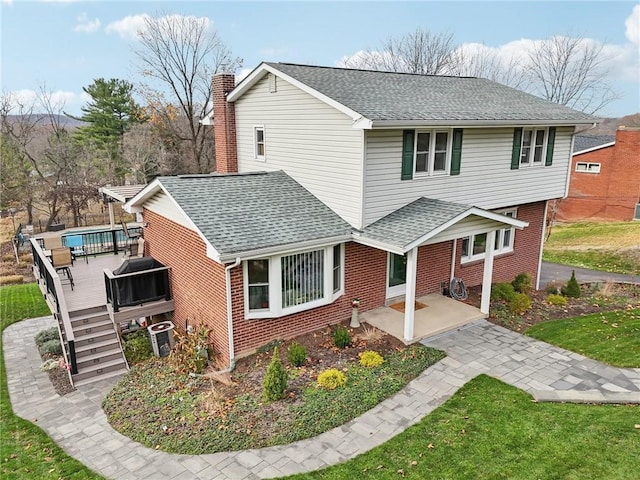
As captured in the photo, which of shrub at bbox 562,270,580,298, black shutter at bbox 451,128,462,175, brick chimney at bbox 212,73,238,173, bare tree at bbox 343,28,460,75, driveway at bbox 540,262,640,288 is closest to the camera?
black shutter at bbox 451,128,462,175

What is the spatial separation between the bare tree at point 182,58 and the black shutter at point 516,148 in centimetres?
2286

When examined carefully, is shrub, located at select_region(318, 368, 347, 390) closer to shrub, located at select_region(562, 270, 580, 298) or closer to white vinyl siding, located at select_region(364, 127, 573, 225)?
white vinyl siding, located at select_region(364, 127, 573, 225)

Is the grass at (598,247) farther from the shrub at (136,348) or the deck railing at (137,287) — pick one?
the shrub at (136,348)

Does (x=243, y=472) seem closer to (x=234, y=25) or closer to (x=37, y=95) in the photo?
(x=234, y=25)

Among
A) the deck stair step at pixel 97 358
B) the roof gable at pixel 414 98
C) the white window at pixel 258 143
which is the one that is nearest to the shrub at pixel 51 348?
the deck stair step at pixel 97 358

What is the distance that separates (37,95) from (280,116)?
122 feet

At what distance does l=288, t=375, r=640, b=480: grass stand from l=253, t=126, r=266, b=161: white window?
9.40 meters

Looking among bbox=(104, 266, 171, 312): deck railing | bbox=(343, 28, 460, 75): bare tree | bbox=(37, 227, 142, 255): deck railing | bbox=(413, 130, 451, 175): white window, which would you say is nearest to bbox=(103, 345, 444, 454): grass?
bbox=(104, 266, 171, 312): deck railing

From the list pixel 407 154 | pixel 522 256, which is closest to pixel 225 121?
pixel 407 154

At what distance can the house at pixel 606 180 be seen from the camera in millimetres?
31797

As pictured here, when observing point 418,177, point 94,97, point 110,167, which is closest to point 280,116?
point 418,177

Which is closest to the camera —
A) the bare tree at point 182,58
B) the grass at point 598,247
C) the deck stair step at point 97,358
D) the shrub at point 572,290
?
the deck stair step at point 97,358

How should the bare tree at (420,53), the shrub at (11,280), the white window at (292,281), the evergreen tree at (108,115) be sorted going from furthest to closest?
the evergreen tree at (108,115) < the bare tree at (420,53) < the shrub at (11,280) < the white window at (292,281)

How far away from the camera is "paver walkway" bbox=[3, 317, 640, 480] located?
696cm
